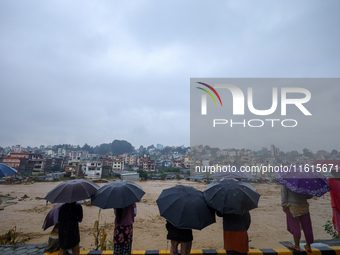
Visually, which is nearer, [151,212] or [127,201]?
[127,201]

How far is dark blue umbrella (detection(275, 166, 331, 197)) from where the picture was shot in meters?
3.06

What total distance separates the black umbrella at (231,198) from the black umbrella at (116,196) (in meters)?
1.16

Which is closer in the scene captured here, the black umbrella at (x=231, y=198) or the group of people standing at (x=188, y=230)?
the black umbrella at (x=231, y=198)

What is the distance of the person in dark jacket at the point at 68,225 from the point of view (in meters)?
2.95

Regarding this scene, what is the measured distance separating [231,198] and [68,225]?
8.21 feet

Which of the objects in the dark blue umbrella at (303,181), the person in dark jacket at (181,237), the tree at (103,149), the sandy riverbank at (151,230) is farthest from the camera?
the tree at (103,149)

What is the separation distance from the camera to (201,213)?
2.50m

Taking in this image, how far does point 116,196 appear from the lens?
293 centimetres

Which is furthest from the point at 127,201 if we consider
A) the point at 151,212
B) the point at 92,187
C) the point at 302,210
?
the point at 151,212

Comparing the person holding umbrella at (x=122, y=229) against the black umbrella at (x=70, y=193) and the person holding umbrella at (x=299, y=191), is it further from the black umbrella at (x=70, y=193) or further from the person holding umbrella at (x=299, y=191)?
the person holding umbrella at (x=299, y=191)

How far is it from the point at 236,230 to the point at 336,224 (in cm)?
228

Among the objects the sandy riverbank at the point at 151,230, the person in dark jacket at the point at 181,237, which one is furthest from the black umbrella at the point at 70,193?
the sandy riverbank at the point at 151,230

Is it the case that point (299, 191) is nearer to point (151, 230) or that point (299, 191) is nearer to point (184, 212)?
point (184, 212)

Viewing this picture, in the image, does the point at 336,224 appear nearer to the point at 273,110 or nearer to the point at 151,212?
the point at 273,110
